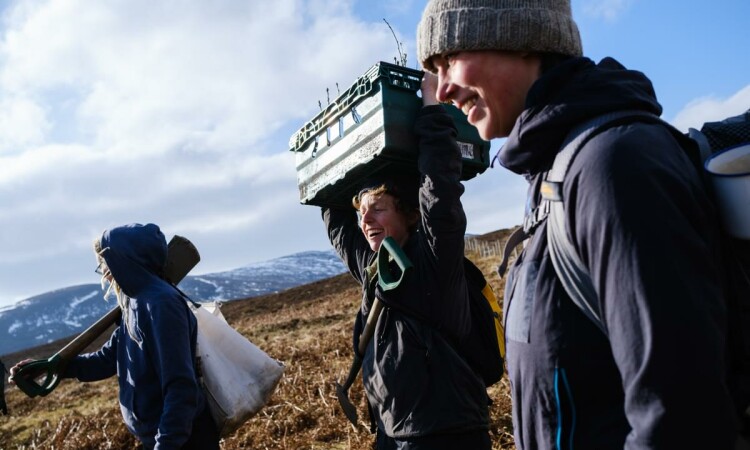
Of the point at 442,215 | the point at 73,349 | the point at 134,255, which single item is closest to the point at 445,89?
the point at 442,215

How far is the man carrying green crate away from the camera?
2.73m

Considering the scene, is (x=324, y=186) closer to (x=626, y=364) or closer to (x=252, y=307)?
(x=626, y=364)

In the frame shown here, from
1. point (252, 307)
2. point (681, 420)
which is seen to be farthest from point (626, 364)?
point (252, 307)

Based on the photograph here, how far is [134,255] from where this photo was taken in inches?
143

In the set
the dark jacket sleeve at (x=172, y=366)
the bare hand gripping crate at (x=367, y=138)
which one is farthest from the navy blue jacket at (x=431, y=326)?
the dark jacket sleeve at (x=172, y=366)

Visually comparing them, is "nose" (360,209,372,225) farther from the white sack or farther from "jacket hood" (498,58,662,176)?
"jacket hood" (498,58,662,176)

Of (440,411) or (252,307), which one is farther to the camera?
(252,307)

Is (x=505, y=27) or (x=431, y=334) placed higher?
(x=505, y=27)

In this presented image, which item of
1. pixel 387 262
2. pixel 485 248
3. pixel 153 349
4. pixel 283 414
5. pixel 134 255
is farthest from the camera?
pixel 485 248

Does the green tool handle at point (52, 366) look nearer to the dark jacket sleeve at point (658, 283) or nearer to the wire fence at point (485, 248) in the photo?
the dark jacket sleeve at point (658, 283)

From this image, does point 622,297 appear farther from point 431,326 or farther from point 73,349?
point 73,349

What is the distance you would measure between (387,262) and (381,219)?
0.28 metres

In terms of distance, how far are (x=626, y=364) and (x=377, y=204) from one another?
2.16 meters

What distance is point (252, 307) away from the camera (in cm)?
2855
